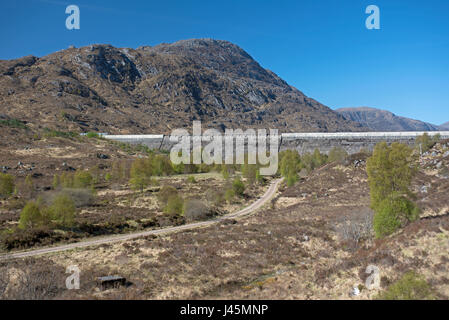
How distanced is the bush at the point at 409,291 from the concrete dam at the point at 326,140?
9081cm

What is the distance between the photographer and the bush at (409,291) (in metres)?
10.5

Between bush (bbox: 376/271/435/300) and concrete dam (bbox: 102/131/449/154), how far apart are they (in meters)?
90.8

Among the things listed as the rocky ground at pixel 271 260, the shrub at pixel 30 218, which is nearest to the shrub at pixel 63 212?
the shrub at pixel 30 218

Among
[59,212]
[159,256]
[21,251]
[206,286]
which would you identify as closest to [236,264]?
[206,286]

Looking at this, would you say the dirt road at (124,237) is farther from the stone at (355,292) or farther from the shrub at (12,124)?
the shrub at (12,124)

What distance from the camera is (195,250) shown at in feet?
73.3

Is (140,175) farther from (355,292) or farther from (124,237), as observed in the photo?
(355,292)

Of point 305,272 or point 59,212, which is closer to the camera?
point 305,272

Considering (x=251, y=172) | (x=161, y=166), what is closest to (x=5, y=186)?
(x=161, y=166)

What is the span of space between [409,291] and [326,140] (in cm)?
10154

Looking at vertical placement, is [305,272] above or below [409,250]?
below

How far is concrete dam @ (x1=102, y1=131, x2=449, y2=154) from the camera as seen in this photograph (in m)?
95.7

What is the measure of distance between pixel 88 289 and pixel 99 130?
156977 millimetres
